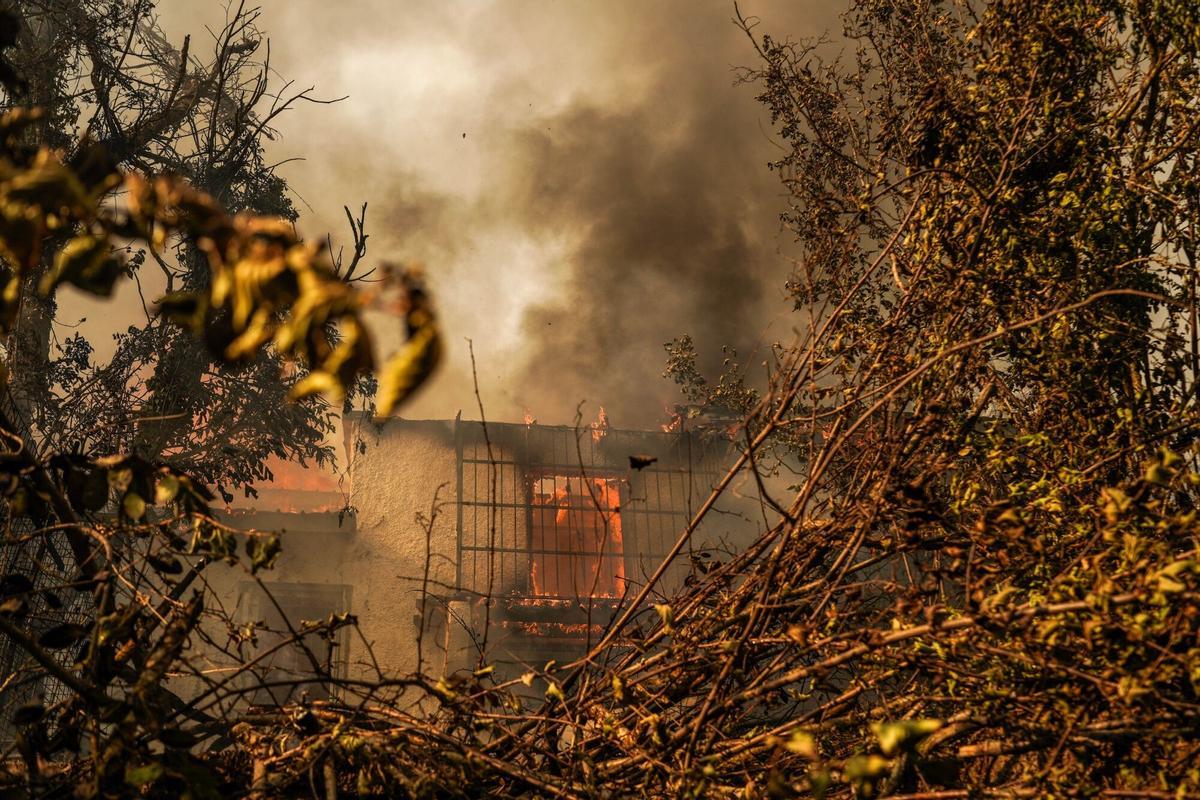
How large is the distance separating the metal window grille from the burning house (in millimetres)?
23

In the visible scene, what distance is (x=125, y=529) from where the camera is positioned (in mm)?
2516

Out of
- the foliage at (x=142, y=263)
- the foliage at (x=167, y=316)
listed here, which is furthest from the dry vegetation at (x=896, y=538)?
the foliage at (x=142, y=263)

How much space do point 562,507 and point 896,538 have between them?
990 cm

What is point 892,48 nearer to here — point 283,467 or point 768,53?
point 768,53

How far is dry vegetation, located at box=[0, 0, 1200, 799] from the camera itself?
199cm

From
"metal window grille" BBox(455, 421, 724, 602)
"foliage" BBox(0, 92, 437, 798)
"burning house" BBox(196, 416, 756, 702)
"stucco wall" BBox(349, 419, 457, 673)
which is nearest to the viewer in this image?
"foliage" BBox(0, 92, 437, 798)

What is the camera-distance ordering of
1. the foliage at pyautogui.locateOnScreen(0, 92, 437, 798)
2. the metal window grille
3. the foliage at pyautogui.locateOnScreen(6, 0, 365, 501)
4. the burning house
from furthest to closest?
the metal window grille
the burning house
the foliage at pyautogui.locateOnScreen(6, 0, 365, 501)
the foliage at pyautogui.locateOnScreen(0, 92, 437, 798)

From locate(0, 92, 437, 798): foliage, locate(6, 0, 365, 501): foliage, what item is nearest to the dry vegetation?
locate(0, 92, 437, 798): foliage

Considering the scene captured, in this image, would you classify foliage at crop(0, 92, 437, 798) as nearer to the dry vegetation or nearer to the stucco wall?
the dry vegetation

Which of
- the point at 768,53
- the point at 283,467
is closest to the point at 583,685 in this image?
the point at 768,53

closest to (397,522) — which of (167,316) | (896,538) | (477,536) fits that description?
(477,536)

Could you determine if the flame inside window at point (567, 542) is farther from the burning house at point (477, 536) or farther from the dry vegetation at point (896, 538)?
the dry vegetation at point (896, 538)

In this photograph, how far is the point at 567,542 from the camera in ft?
45.3

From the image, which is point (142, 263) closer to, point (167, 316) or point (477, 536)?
point (477, 536)
